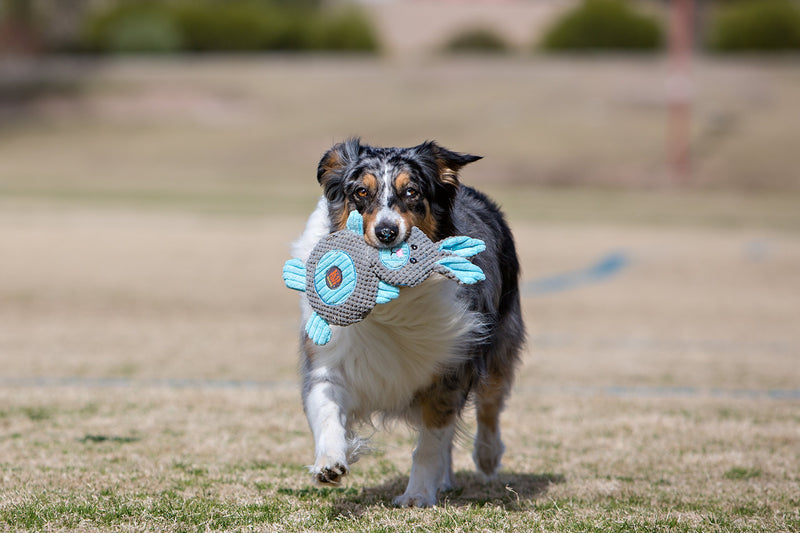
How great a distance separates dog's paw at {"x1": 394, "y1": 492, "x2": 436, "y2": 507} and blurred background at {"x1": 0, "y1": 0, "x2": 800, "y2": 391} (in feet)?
13.4

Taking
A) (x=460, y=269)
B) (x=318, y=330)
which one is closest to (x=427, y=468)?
(x=318, y=330)

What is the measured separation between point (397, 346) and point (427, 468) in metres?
0.68

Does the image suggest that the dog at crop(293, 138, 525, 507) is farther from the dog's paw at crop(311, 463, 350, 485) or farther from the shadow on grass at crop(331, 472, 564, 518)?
the shadow on grass at crop(331, 472, 564, 518)

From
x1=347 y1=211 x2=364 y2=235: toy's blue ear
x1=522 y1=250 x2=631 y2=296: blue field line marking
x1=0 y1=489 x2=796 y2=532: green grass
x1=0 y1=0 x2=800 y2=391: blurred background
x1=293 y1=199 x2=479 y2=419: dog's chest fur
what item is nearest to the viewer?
x1=0 y1=489 x2=796 y2=532: green grass

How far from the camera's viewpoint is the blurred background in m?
11.3

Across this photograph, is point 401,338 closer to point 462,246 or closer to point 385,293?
point 385,293

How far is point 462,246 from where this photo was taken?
4637 mm

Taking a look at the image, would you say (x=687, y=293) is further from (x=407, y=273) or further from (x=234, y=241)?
(x=407, y=273)

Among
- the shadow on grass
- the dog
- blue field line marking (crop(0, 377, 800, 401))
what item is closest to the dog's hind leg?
the shadow on grass

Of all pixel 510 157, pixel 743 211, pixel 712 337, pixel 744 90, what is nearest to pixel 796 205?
pixel 743 211

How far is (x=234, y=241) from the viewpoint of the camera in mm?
20500

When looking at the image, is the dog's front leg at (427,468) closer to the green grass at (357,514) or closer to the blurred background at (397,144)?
the green grass at (357,514)

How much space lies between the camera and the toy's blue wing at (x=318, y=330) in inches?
178

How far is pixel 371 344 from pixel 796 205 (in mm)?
32595
